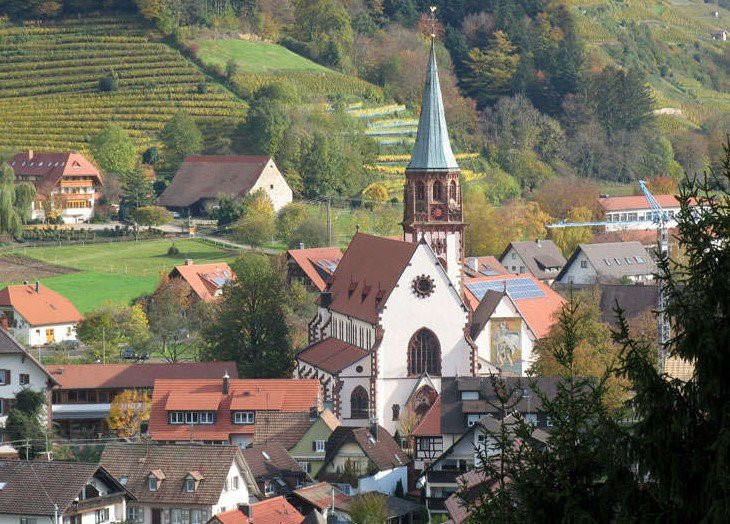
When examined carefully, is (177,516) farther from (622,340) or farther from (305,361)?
(622,340)

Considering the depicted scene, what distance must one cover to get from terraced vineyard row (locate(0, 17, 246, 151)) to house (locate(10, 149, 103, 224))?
3945 mm

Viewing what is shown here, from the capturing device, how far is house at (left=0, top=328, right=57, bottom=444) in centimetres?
5456

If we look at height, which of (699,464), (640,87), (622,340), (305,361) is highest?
(640,87)

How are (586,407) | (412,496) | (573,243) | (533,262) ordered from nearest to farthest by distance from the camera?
(586,407)
(412,496)
(533,262)
(573,243)

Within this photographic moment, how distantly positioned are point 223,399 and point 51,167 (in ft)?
150

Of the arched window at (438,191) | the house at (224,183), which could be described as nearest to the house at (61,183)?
the house at (224,183)

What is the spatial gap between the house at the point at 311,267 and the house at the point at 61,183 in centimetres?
2306

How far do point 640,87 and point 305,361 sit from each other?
247 feet

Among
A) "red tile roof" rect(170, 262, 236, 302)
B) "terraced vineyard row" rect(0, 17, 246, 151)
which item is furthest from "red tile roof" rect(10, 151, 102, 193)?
"red tile roof" rect(170, 262, 236, 302)

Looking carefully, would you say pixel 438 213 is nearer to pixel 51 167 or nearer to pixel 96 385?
pixel 96 385

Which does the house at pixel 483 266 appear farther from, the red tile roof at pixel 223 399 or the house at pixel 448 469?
the house at pixel 448 469

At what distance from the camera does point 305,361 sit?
58719 mm

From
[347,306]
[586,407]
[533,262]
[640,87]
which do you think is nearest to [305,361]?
[347,306]

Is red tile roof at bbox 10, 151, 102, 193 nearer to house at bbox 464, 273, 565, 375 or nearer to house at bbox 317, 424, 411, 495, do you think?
house at bbox 464, 273, 565, 375
